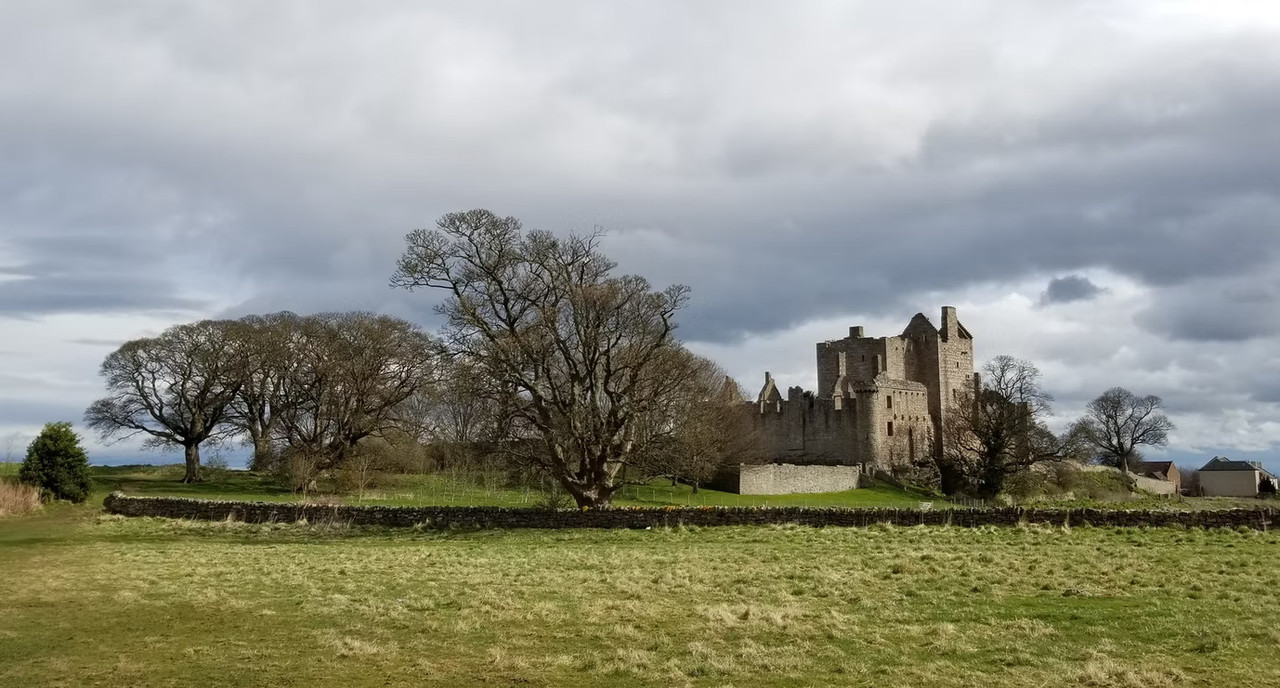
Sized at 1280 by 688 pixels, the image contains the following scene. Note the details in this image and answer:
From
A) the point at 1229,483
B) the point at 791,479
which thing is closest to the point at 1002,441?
the point at 791,479

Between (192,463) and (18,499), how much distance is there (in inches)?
915

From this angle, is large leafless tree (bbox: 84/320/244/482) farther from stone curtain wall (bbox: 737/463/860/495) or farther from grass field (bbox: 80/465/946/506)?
stone curtain wall (bbox: 737/463/860/495)

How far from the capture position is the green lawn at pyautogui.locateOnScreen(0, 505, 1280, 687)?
35.7ft

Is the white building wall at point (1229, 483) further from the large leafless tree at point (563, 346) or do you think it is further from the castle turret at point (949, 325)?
the large leafless tree at point (563, 346)

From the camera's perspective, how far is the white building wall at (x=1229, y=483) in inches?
3489

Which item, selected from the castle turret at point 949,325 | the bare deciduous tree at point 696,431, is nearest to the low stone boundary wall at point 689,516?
the bare deciduous tree at point 696,431

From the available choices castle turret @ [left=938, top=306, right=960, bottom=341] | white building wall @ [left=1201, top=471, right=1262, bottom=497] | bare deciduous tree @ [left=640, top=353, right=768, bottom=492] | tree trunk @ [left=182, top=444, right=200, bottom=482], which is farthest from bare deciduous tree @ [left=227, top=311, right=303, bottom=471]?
white building wall @ [left=1201, top=471, right=1262, bottom=497]

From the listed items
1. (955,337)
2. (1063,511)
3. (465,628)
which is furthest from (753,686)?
(955,337)

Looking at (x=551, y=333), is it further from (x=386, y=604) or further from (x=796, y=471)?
(x=796, y=471)

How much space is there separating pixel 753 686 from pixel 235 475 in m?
60.4

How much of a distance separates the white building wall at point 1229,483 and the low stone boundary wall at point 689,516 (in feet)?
235

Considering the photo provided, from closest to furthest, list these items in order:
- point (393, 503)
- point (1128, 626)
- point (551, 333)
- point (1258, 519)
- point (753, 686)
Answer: point (753, 686) < point (1128, 626) < point (1258, 519) < point (551, 333) < point (393, 503)

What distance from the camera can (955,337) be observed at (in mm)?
84562

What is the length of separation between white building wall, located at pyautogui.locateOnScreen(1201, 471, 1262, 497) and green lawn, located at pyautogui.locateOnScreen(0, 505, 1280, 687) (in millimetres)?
75371
